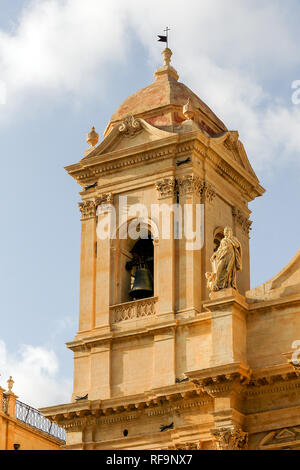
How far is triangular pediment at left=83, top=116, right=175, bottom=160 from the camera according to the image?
38.5 m

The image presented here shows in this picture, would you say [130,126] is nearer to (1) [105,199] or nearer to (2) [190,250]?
(1) [105,199]

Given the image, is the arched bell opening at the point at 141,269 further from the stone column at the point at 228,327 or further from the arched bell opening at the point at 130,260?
the stone column at the point at 228,327

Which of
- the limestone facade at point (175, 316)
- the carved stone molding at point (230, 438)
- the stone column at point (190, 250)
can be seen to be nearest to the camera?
the carved stone molding at point (230, 438)

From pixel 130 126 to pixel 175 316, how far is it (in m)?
6.28

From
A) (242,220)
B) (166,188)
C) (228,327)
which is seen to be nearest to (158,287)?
(166,188)

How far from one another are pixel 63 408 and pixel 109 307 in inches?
126

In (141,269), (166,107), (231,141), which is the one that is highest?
(166,107)

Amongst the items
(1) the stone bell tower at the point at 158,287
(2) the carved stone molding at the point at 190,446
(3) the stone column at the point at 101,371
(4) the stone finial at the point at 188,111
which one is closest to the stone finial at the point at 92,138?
(1) the stone bell tower at the point at 158,287

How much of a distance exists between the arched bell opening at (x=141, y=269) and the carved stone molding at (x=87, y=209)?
161 centimetres

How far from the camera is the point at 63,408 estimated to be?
119ft

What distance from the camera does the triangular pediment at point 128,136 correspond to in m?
38.5

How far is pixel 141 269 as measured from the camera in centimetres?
3809
